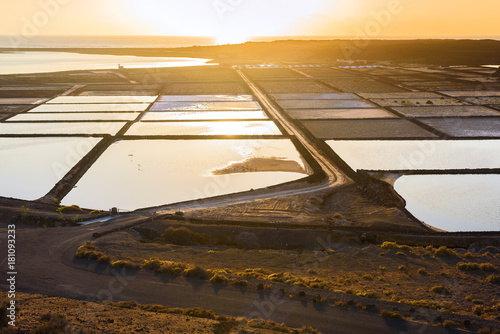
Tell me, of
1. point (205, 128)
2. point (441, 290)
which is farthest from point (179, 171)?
point (441, 290)

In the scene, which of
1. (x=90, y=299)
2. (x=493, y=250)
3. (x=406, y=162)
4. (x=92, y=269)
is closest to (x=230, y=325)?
(x=90, y=299)

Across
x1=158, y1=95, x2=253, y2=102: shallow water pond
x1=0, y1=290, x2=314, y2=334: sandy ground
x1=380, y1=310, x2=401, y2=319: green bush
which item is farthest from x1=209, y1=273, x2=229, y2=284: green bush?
x1=158, y1=95, x2=253, y2=102: shallow water pond

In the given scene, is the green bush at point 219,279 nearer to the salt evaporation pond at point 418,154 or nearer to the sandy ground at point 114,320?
the sandy ground at point 114,320

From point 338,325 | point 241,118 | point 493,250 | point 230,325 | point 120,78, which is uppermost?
point 120,78

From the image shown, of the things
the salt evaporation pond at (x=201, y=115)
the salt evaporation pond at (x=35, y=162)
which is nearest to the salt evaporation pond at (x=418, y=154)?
the salt evaporation pond at (x=201, y=115)

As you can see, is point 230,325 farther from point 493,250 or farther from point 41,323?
point 493,250

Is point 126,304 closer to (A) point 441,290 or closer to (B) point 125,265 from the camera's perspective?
(B) point 125,265

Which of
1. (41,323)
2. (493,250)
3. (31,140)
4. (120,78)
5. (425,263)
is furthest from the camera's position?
(120,78)
